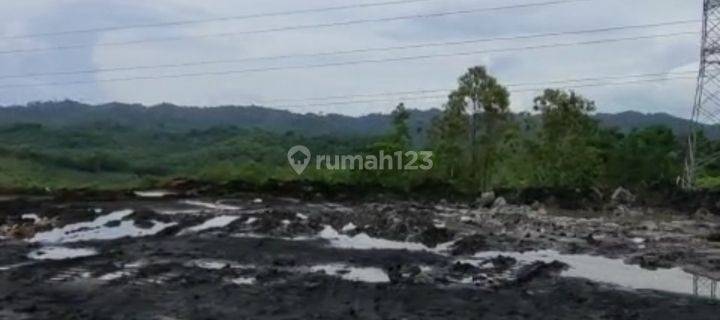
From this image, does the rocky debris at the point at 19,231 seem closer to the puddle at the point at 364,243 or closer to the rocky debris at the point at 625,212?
the puddle at the point at 364,243

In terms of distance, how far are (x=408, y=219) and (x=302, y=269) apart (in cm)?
1185

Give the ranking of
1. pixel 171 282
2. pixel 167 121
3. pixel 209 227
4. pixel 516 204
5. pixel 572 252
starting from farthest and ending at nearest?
pixel 167 121, pixel 516 204, pixel 209 227, pixel 572 252, pixel 171 282

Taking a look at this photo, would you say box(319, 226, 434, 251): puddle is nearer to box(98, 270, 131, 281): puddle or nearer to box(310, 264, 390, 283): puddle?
box(310, 264, 390, 283): puddle

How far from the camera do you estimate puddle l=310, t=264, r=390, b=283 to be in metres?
17.8

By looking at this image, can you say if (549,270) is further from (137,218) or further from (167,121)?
(167,121)

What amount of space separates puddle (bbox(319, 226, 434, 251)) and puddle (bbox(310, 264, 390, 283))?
3767 millimetres

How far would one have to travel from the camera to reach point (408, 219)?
99.5ft

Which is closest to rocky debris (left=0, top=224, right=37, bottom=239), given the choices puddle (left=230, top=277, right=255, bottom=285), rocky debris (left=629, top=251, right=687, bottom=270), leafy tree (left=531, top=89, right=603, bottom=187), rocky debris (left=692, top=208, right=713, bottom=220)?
puddle (left=230, top=277, right=255, bottom=285)

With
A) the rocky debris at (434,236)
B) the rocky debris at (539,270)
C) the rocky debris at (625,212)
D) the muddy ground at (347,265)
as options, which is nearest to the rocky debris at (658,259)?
the muddy ground at (347,265)

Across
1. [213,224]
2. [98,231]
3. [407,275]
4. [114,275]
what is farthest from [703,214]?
[114,275]

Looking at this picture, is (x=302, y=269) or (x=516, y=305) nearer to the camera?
(x=516, y=305)

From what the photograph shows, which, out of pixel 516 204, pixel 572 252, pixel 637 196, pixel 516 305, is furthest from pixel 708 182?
pixel 516 305

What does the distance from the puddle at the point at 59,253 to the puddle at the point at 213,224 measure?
4.63 m

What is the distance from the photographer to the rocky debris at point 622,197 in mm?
41750
